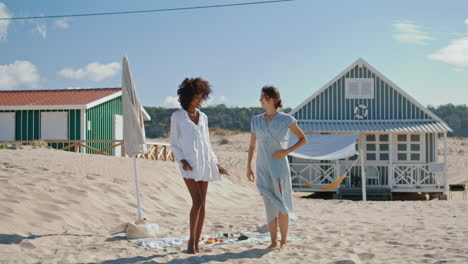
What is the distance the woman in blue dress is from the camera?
4.88 m

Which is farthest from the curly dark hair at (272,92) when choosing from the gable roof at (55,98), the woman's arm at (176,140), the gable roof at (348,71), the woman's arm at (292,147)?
the gable roof at (55,98)

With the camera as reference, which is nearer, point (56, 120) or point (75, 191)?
point (75, 191)

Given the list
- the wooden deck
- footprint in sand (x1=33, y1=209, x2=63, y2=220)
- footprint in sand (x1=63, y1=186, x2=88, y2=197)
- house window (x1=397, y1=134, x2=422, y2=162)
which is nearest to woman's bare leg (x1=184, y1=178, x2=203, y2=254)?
footprint in sand (x1=33, y1=209, x2=63, y2=220)

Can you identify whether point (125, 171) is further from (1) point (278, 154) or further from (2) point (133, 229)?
(1) point (278, 154)

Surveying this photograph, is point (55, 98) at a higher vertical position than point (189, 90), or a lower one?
higher

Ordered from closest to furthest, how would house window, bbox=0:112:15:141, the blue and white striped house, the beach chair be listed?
1. the blue and white striped house
2. the beach chair
3. house window, bbox=0:112:15:141

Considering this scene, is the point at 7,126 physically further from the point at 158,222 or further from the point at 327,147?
the point at 158,222

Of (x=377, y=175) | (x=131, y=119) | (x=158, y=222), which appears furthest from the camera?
(x=377, y=175)

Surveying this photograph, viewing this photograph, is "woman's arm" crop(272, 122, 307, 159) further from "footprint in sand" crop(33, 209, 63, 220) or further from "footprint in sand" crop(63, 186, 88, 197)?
"footprint in sand" crop(63, 186, 88, 197)

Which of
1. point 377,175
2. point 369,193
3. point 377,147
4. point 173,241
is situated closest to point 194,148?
point 173,241

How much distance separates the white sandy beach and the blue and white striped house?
5359 mm

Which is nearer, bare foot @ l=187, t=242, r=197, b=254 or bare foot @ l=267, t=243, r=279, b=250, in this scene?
bare foot @ l=187, t=242, r=197, b=254

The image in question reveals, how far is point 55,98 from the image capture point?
761 inches

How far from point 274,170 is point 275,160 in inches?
4.3
